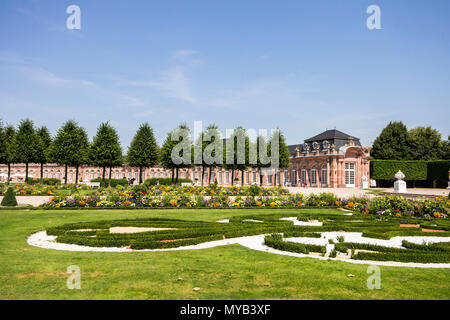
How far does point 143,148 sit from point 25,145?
14.8 m

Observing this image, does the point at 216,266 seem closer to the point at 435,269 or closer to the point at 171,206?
the point at 435,269

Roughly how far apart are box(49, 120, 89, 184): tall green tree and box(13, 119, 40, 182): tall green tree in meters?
2.43

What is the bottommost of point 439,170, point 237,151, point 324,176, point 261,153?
point 324,176

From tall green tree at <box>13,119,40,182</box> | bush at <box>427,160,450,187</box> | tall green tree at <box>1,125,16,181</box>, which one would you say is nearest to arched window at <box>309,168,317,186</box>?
bush at <box>427,160,450,187</box>

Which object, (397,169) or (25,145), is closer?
(25,145)

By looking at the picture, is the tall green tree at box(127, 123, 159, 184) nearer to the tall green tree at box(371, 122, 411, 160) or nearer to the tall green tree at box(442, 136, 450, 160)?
the tall green tree at box(371, 122, 411, 160)

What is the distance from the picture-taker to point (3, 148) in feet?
147

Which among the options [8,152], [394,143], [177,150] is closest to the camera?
[8,152]

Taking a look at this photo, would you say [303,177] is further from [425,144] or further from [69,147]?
[69,147]

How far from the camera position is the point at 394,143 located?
59.3m

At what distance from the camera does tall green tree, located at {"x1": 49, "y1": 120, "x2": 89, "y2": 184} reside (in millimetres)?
42188

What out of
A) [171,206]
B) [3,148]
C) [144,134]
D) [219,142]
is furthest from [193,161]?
[171,206]

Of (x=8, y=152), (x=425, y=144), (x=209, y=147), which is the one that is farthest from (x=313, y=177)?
(x=8, y=152)

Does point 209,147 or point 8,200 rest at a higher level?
point 209,147
